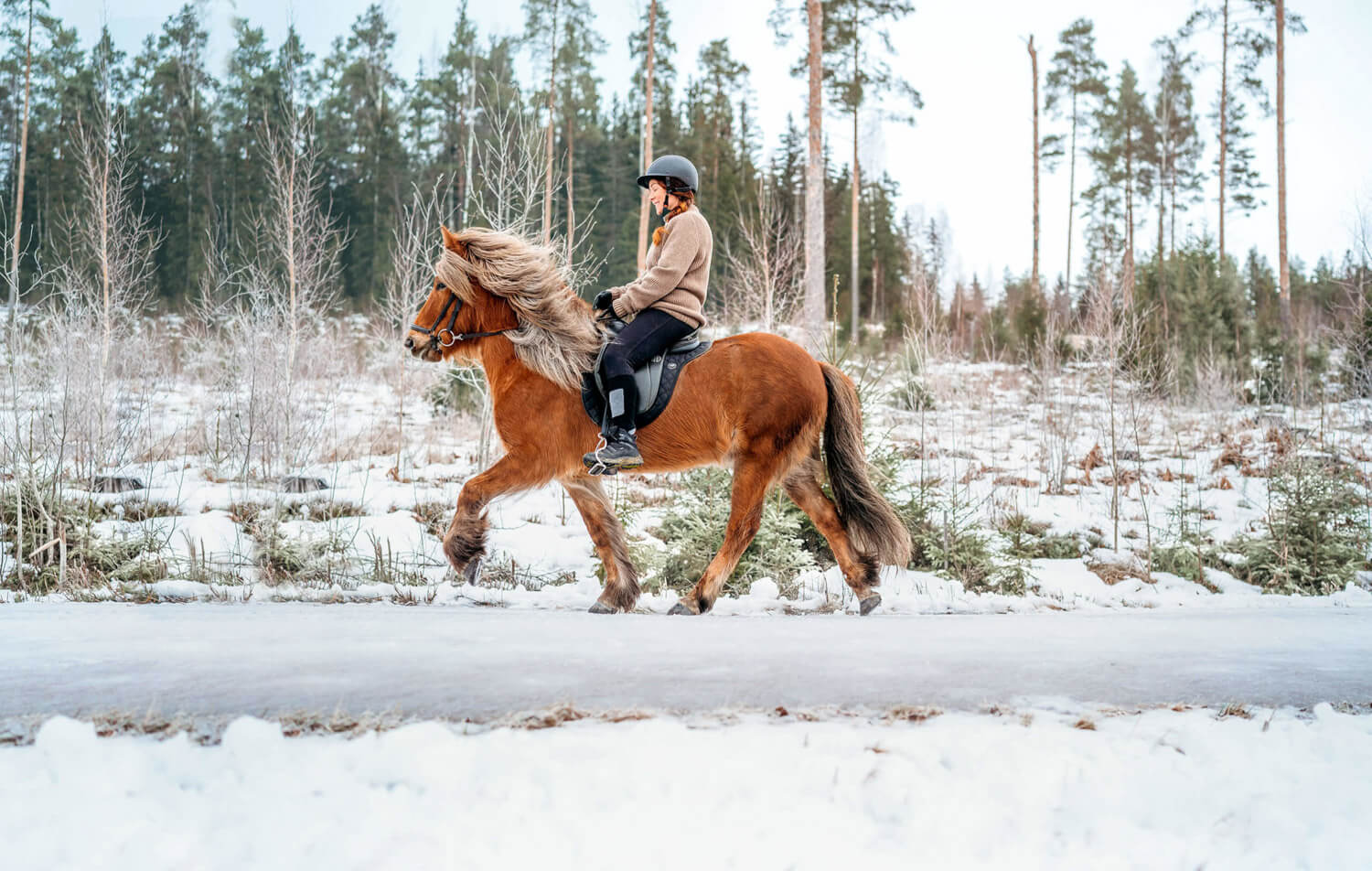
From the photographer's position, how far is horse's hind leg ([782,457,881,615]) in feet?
19.3

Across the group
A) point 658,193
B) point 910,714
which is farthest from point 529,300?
point 910,714

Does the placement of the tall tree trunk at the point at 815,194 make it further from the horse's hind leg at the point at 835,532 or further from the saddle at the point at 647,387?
the saddle at the point at 647,387

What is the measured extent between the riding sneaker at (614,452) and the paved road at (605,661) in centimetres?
95

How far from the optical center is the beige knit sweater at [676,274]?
17.5 ft

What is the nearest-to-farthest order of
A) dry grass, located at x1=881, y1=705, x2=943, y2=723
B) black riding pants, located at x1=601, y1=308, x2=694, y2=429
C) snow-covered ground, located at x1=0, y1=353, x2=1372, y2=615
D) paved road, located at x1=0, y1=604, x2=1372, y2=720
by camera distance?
dry grass, located at x1=881, y1=705, x2=943, y2=723 → paved road, located at x1=0, y1=604, x2=1372, y2=720 → black riding pants, located at x1=601, y1=308, x2=694, y2=429 → snow-covered ground, located at x1=0, y1=353, x2=1372, y2=615

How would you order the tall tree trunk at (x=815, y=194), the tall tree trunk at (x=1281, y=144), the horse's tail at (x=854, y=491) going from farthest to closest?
1. the tall tree trunk at (x=1281, y=144)
2. the tall tree trunk at (x=815, y=194)
3. the horse's tail at (x=854, y=491)

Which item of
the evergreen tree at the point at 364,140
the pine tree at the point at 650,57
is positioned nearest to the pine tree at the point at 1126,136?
the pine tree at the point at 650,57

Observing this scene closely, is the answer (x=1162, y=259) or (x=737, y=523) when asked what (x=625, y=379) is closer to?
(x=737, y=523)

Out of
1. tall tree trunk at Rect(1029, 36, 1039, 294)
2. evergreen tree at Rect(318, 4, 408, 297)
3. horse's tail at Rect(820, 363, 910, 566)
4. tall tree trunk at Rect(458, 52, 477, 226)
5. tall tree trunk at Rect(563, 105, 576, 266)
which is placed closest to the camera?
horse's tail at Rect(820, 363, 910, 566)

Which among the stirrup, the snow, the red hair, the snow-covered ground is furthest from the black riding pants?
the snow

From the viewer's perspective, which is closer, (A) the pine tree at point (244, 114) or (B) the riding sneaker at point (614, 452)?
(B) the riding sneaker at point (614, 452)

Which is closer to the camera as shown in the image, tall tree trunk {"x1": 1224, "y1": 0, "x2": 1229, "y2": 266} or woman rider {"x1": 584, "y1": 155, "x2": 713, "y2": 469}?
woman rider {"x1": 584, "y1": 155, "x2": 713, "y2": 469}

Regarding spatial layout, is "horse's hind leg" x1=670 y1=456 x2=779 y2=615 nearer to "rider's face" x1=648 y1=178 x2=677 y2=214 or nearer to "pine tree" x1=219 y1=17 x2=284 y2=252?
"rider's face" x1=648 y1=178 x2=677 y2=214

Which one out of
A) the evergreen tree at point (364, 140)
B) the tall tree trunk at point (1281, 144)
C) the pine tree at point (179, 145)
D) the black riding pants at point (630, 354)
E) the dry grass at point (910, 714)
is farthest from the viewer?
the evergreen tree at point (364, 140)
